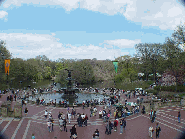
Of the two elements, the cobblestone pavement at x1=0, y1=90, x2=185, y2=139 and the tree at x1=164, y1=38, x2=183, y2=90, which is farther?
the tree at x1=164, y1=38, x2=183, y2=90

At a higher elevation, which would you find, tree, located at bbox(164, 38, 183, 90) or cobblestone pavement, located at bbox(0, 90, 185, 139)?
tree, located at bbox(164, 38, 183, 90)

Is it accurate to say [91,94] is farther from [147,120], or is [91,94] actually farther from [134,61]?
[134,61]

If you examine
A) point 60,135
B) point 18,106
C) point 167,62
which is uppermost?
point 167,62

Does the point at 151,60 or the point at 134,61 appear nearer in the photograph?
the point at 151,60

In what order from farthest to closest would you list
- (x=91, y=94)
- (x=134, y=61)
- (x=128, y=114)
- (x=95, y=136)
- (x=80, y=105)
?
1. (x=134, y=61)
2. (x=91, y=94)
3. (x=80, y=105)
4. (x=128, y=114)
5. (x=95, y=136)

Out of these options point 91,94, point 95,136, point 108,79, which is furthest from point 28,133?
point 108,79

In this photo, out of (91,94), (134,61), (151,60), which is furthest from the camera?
(134,61)

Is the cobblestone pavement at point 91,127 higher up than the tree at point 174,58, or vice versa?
the tree at point 174,58

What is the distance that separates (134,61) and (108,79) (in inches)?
845

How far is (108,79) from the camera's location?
288 ft

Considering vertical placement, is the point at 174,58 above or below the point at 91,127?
above

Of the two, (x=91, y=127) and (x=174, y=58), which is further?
(x=174, y=58)

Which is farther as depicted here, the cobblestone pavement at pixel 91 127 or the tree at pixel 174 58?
the tree at pixel 174 58

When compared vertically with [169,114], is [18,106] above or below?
above
